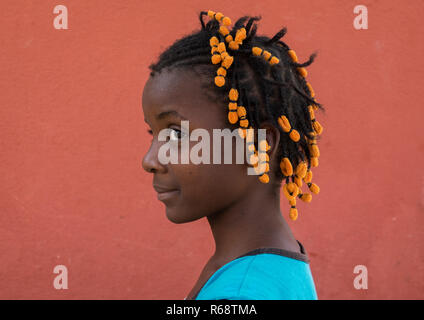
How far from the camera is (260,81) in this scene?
143cm

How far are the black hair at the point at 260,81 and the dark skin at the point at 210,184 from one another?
4 cm

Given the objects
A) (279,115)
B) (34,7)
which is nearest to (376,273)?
(279,115)

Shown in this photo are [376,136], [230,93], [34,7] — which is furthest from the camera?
[376,136]

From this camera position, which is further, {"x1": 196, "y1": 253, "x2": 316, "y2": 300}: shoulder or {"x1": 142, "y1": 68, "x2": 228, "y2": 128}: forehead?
{"x1": 142, "y1": 68, "x2": 228, "y2": 128}: forehead

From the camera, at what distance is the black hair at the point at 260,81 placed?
1401mm

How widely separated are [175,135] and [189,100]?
4.4 inches

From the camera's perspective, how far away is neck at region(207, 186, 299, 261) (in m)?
1.40

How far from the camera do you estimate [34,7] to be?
3131 mm

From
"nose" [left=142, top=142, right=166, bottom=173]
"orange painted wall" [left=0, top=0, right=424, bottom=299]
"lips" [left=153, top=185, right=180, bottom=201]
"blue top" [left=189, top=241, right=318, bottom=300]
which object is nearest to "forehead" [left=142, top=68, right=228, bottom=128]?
"nose" [left=142, top=142, right=166, bottom=173]

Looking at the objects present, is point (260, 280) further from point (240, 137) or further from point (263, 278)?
point (240, 137)

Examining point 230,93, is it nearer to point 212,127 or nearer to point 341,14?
point 212,127

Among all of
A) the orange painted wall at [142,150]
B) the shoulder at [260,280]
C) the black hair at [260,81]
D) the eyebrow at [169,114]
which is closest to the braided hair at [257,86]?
the black hair at [260,81]

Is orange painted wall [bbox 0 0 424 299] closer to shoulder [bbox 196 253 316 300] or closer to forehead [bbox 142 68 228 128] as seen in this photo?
forehead [bbox 142 68 228 128]

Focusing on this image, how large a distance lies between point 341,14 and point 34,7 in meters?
2.08
